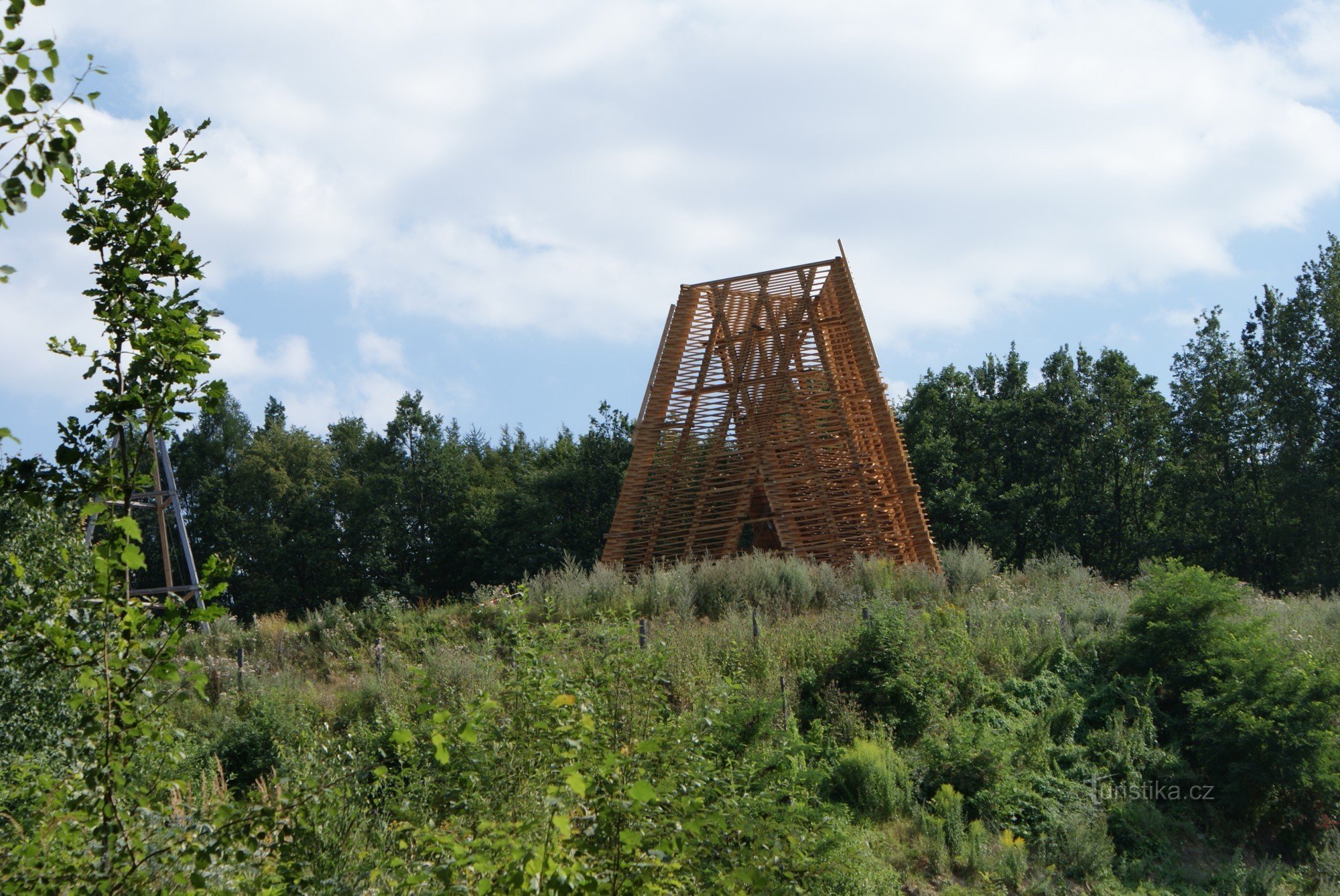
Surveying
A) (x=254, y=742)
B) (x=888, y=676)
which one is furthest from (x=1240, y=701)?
(x=254, y=742)

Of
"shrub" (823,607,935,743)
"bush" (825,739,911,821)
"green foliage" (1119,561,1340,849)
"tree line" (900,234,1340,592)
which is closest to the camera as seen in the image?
"bush" (825,739,911,821)

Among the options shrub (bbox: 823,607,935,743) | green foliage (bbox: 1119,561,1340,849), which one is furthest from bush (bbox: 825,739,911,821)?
green foliage (bbox: 1119,561,1340,849)

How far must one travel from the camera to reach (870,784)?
32.1 ft

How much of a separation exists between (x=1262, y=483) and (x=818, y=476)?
51.7 ft

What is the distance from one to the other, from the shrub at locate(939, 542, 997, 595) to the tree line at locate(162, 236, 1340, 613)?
9.90 meters

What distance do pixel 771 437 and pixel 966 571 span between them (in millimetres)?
3329

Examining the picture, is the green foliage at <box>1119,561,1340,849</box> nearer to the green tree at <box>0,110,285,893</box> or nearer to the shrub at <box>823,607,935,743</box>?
the shrub at <box>823,607,935,743</box>

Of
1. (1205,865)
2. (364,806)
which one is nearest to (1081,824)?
(1205,865)

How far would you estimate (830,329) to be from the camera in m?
17.5

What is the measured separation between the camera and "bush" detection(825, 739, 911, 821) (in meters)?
9.70

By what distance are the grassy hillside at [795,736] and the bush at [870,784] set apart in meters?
0.02

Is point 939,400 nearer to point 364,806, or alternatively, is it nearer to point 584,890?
point 364,806

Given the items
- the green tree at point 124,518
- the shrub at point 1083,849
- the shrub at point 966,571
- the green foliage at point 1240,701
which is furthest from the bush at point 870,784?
the green tree at point 124,518

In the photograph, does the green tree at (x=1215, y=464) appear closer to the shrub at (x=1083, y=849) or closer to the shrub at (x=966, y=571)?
the shrub at (x=966, y=571)
